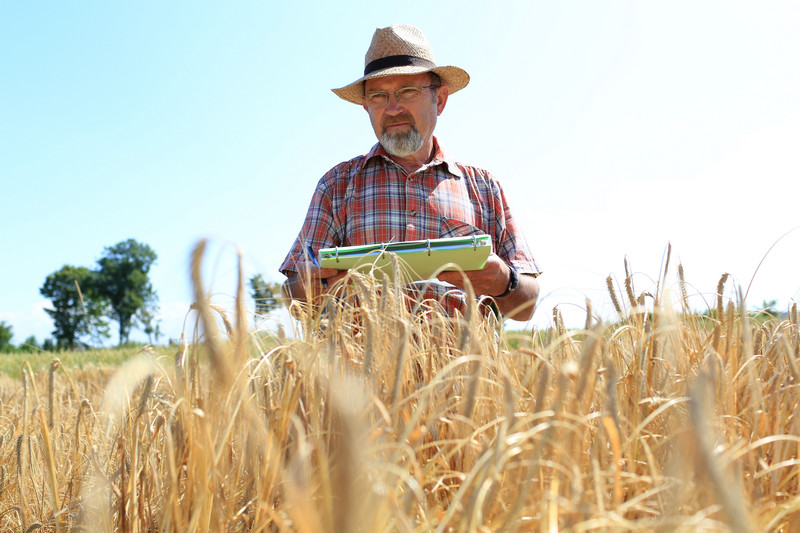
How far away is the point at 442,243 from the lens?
2.12 m

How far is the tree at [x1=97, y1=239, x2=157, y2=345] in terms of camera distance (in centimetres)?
4872

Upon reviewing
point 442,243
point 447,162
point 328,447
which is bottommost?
point 328,447

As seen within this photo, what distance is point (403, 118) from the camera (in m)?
3.51

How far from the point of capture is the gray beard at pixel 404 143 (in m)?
3.46

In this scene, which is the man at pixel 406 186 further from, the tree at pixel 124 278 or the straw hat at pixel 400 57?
the tree at pixel 124 278

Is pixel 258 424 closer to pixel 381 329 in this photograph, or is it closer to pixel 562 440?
pixel 381 329

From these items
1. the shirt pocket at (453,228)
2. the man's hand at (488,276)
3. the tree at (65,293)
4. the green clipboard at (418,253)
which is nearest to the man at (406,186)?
the shirt pocket at (453,228)

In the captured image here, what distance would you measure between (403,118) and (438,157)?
33cm

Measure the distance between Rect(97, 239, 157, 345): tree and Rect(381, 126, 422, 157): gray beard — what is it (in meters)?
49.0

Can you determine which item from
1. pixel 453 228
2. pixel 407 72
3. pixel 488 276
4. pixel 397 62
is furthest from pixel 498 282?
pixel 397 62

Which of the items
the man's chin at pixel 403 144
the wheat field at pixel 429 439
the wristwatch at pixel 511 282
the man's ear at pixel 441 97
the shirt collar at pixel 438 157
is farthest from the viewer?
the man's ear at pixel 441 97

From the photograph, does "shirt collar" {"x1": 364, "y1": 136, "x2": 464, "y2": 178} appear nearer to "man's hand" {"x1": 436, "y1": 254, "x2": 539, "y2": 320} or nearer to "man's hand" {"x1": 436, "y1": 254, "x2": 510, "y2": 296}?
"man's hand" {"x1": 436, "y1": 254, "x2": 539, "y2": 320}

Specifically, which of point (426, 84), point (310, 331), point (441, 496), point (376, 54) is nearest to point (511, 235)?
point (426, 84)

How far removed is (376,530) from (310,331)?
816 millimetres
